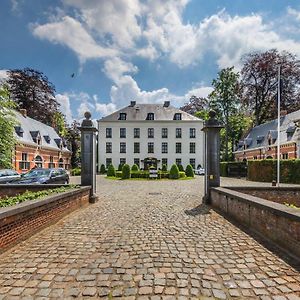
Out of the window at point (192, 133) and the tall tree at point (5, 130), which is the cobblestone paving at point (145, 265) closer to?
the tall tree at point (5, 130)

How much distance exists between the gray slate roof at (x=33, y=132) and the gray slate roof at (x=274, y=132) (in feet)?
100

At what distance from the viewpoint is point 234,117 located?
44531mm

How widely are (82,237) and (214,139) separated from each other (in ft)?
20.4

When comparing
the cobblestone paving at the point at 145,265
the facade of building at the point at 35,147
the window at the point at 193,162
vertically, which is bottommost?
the cobblestone paving at the point at 145,265

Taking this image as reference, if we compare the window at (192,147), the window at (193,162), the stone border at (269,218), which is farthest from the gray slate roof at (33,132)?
the stone border at (269,218)

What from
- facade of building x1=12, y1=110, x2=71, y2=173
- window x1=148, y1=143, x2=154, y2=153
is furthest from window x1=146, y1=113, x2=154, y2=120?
facade of building x1=12, y1=110, x2=71, y2=173

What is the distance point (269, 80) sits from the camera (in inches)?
1534

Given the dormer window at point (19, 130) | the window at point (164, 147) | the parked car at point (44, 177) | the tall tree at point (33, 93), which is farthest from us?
the window at point (164, 147)

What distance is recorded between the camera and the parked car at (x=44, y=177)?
637 inches

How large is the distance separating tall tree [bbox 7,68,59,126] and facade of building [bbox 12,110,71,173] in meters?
4.00

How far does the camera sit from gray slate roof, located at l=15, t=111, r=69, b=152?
31.8 meters

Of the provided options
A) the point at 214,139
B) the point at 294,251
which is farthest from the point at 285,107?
the point at 294,251

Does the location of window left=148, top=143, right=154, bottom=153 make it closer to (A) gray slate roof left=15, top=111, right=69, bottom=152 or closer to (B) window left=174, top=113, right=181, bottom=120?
(B) window left=174, top=113, right=181, bottom=120

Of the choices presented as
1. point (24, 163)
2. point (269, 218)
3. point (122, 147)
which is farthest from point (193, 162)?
point (269, 218)
